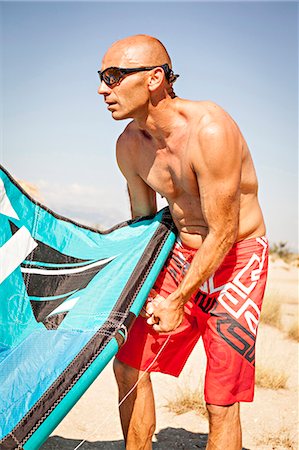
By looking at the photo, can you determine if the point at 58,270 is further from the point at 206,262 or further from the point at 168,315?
the point at 206,262

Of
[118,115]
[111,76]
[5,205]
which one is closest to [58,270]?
[5,205]

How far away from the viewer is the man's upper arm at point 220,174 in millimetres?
3064

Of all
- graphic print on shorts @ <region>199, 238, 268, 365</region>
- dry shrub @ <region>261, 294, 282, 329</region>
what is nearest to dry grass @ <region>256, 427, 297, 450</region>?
graphic print on shorts @ <region>199, 238, 268, 365</region>

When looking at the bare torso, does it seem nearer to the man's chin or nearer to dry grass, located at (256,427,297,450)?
the man's chin

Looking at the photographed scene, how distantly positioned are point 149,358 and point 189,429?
4.89 ft

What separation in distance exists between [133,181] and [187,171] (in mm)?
709

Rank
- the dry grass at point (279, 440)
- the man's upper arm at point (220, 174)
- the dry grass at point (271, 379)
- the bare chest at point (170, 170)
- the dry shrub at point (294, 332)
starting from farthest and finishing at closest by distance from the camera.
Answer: the dry shrub at point (294, 332), the dry grass at point (271, 379), the dry grass at point (279, 440), the bare chest at point (170, 170), the man's upper arm at point (220, 174)

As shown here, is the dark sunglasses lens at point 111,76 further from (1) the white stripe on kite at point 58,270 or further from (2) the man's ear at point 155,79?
(1) the white stripe on kite at point 58,270

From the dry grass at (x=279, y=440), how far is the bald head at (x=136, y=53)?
114 inches

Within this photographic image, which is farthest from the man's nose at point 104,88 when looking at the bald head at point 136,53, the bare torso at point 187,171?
the bare torso at point 187,171

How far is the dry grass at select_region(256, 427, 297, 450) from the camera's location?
448 cm

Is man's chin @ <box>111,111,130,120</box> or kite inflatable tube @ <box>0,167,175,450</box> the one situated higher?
man's chin @ <box>111,111,130,120</box>

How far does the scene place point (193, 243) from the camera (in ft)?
11.7

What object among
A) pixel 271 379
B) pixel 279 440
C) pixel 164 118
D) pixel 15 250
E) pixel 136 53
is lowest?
pixel 271 379
